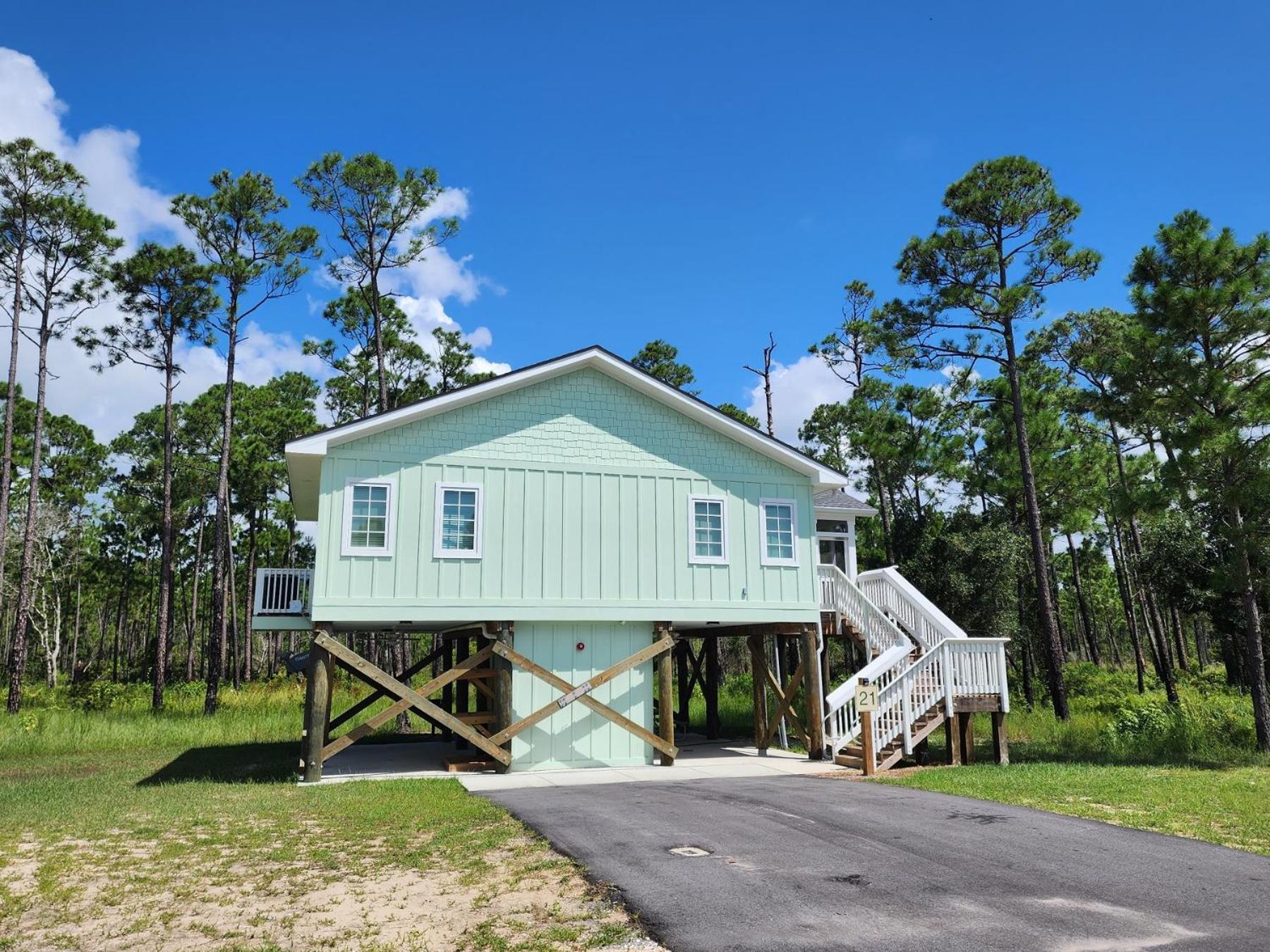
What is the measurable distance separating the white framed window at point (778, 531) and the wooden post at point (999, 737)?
4540 millimetres

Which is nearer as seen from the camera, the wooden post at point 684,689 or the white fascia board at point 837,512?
the white fascia board at point 837,512

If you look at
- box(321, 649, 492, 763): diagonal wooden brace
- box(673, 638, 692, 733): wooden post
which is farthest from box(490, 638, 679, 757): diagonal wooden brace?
box(673, 638, 692, 733): wooden post

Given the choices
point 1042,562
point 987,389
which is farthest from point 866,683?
point 987,389

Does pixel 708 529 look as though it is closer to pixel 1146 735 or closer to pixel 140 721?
pixel 1146 735

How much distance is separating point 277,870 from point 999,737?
42.1 ft

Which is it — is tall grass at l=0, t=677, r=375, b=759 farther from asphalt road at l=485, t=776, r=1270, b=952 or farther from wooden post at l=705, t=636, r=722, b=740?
asphalt road at l=485, t=776, r=1270, b=952

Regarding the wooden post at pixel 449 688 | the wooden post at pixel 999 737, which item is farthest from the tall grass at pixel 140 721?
the wooden post at pixel 999 737

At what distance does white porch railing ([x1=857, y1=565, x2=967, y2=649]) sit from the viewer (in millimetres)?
16766

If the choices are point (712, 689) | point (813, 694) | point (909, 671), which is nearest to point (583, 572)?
point (813, 694)

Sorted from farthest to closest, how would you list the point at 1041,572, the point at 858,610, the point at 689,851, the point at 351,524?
1. the point at 1041,572
2. the point at 858,610
3. the point at 351,524
4. the point at 689,851

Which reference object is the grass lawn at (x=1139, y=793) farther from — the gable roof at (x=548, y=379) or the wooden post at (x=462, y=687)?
the wooden post at (x=462, y=687)

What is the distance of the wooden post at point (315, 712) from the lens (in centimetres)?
1446

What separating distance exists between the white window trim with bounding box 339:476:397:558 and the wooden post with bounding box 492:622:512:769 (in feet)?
7.93

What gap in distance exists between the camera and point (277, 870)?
313 inches
